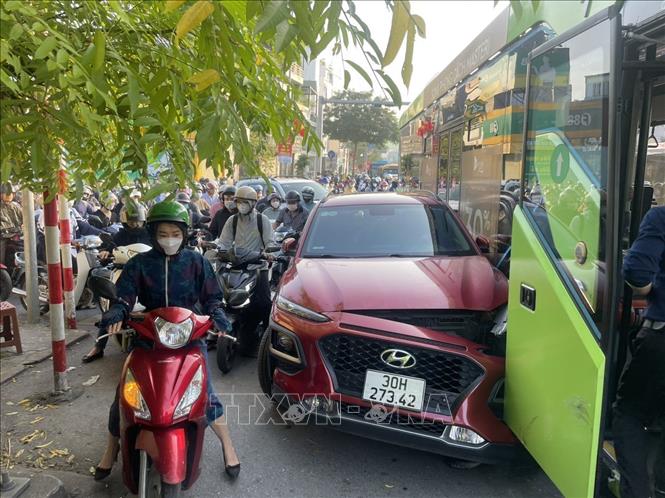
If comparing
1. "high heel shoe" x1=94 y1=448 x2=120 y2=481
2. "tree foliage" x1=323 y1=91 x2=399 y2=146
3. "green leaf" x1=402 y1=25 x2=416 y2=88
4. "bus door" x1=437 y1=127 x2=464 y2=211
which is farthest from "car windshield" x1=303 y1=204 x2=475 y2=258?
"tree foliage" x1=323 y1=91 x2=399 y2=146

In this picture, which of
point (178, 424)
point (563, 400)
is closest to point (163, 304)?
point (178, 424)

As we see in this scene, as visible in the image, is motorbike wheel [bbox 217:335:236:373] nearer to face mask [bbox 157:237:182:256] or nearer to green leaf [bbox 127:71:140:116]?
face mask [bbox 157:237:182:256]

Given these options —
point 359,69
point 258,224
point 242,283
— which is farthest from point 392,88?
point 258,224

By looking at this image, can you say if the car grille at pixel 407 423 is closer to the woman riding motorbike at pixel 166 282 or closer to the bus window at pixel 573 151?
the woman riding motorbike at pixel 166 282

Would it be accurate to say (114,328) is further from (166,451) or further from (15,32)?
(15,32)

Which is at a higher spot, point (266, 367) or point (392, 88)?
point (392, 88)

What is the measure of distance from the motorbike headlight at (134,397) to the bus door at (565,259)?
2009 mm

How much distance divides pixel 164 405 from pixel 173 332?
36 cm

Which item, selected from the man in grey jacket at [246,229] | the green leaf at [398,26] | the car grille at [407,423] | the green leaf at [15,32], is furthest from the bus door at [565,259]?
the man in grey jacket at [246,229]

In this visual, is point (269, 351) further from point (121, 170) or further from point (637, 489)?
point (637, 489)

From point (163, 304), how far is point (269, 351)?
1030 millimetres

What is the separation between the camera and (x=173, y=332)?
2734mm

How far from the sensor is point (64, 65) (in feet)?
5.78

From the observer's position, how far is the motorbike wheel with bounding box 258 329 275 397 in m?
3.92
